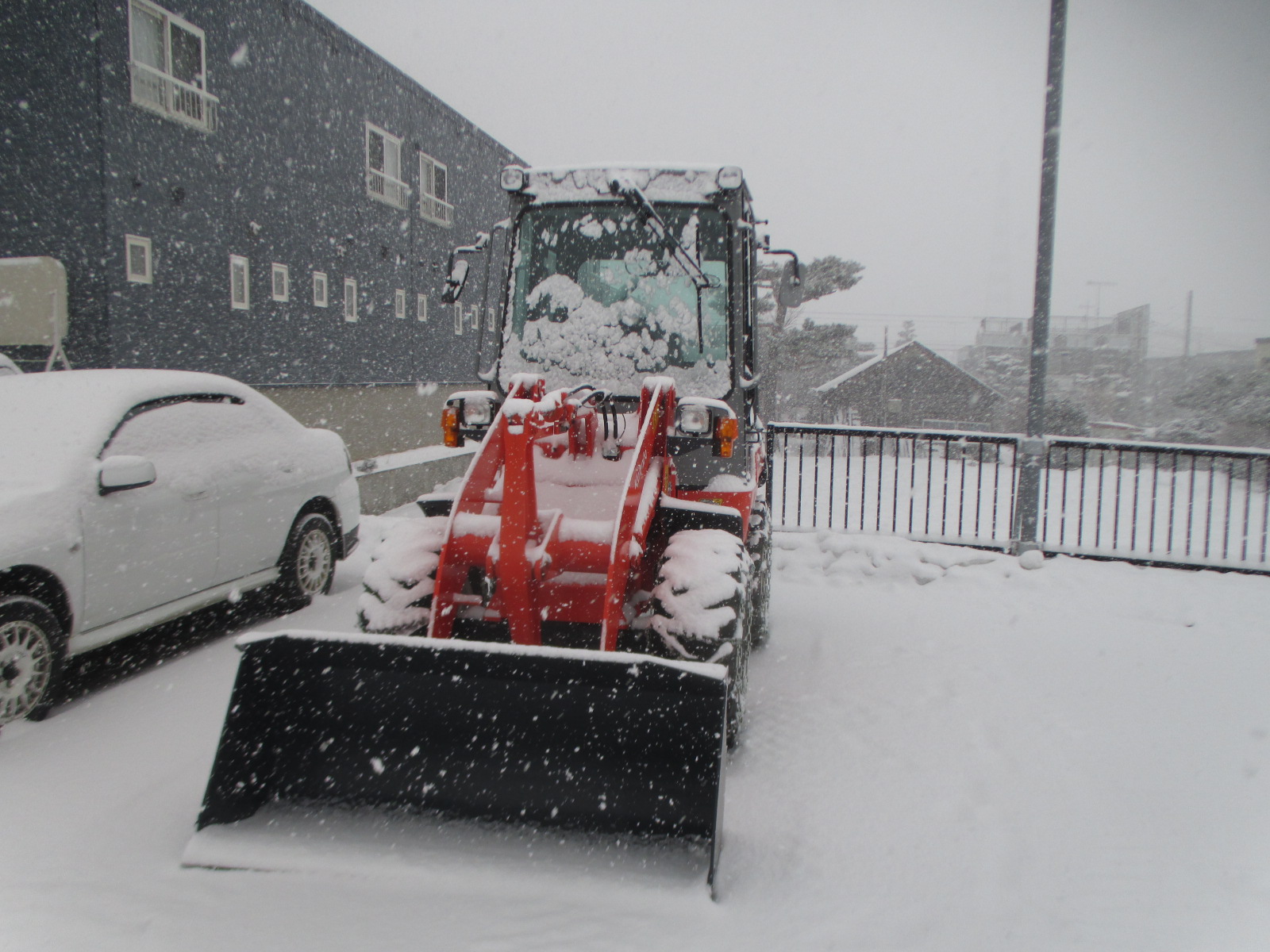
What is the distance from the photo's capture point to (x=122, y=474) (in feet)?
13.1

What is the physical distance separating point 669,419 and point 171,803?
2.56m

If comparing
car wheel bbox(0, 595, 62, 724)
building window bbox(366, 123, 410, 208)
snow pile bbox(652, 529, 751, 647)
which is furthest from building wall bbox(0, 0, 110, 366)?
snow pile bbox(652, 529, 751, 647)

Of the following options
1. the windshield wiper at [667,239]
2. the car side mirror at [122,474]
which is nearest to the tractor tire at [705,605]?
the windshield wiper at [667,239]

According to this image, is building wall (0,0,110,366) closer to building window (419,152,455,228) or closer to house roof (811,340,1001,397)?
building window (419,152,455,228)

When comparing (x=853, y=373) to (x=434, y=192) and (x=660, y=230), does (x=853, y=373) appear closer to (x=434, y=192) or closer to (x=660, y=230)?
(x=434, y=192)

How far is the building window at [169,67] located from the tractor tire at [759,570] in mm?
11126

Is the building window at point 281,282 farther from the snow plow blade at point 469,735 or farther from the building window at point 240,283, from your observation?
the snow plow blade at point 469,735

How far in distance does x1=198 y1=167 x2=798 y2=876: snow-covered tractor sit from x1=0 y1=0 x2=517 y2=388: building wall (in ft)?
30.1

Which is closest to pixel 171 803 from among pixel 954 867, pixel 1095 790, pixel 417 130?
pixel 954 867

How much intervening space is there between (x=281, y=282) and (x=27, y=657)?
1187 cm

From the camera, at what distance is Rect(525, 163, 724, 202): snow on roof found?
4277 millimetres

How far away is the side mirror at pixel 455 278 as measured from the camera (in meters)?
4.30

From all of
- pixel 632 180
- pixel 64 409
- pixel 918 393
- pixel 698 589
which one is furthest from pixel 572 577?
pixel 918 393

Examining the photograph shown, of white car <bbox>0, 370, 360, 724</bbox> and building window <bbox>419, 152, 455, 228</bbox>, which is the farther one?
building window <bbox>419, 152, 455, 228</bbox>
